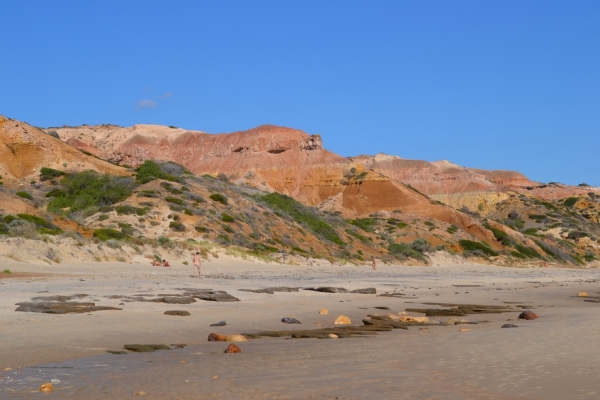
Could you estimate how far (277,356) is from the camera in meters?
9.68

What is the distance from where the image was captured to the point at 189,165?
10881 cm

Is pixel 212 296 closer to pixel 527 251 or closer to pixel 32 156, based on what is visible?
pixel 32 156

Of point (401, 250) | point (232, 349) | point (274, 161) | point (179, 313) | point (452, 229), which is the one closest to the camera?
point (232, 349)

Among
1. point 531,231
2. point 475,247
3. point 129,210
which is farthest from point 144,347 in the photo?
point 531,231

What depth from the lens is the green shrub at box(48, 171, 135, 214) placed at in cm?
4362

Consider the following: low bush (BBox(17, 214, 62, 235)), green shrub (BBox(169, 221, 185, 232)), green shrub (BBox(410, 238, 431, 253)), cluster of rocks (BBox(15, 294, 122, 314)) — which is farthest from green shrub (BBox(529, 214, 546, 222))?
cluster of rocks (BBox(15, 294, 122, 314))

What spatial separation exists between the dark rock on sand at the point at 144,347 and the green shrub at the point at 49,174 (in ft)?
151

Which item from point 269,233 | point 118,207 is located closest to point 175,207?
point 118,207

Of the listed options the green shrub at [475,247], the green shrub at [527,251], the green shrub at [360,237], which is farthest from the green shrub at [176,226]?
the green shrub at [527,251]

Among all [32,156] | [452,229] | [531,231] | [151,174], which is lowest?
[452,229]

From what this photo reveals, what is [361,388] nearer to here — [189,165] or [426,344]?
[426,344]

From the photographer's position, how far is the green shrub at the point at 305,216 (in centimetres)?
5081

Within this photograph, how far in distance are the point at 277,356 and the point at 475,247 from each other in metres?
53.3

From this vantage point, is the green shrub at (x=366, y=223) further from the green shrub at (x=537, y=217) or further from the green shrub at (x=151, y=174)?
the green shrub at (x=537, y=217)
